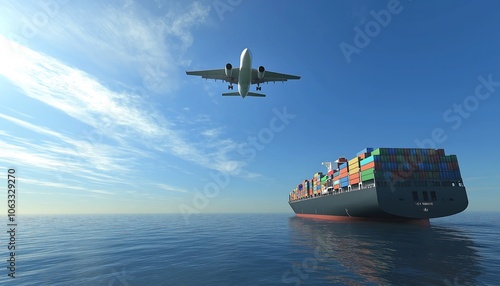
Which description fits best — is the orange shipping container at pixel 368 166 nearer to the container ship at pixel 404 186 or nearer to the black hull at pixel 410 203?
the container ship at pixel 404 186

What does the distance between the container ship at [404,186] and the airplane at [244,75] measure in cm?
2740

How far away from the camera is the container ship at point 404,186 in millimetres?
42844

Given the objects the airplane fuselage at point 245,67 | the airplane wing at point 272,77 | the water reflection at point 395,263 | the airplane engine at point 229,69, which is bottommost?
the water reflection at point 395,263

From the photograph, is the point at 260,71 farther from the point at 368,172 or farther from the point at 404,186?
the point at 404,186

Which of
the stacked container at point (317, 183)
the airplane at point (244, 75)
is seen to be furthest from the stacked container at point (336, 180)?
the airplane at point (244, 75)

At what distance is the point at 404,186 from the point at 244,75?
3788 cm

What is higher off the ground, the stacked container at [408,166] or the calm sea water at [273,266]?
the stacked container at [408,166]

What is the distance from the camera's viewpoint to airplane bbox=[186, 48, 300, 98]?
A: 2700 cm

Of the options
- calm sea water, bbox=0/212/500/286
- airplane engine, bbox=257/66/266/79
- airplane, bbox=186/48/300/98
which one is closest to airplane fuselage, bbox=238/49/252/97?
airplane, bbox=186/48/300/98

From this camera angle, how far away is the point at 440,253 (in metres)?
20.0

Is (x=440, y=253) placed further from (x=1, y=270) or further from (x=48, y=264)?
(x=1, y=270)

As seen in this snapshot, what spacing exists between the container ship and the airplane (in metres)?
27.4

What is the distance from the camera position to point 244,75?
28156 mm

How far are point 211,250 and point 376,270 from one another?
1442 cm
